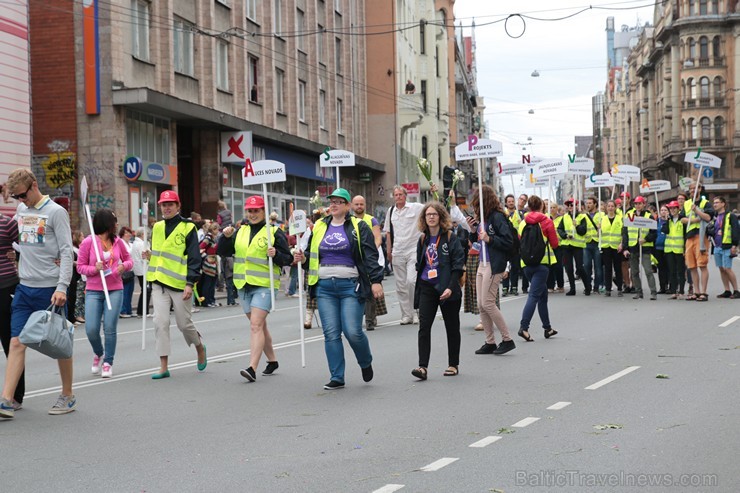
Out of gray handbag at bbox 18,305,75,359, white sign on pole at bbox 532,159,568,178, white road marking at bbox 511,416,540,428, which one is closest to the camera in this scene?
white road marking at bbox 511,416,540,428

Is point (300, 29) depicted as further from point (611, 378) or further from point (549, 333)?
point (611, 378)

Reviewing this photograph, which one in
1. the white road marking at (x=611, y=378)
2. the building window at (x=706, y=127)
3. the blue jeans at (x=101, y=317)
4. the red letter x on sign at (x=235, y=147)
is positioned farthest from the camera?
the building window at (x=706, y=127)

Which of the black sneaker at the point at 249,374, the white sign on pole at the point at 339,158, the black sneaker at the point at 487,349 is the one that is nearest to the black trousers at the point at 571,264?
the white sign on pole at the point at 339,158

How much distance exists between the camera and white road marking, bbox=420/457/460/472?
613cm

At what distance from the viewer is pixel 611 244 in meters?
20.8

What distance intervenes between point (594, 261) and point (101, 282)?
1342cm

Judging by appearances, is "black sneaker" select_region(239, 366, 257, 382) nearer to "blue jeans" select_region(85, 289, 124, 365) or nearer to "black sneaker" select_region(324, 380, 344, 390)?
"black sneaker" select_region(324, 380, 344, 390)

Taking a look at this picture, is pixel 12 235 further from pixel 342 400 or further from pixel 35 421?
pixel 342 400

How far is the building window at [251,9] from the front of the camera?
3400cm

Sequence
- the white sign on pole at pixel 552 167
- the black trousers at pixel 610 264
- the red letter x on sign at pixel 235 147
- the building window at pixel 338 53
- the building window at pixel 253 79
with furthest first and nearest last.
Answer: the building window at pixel 338 53 < the building window at pixel 253 79 < the red letter x on sign at pixel 235 147 < the white sign on pole at pixel 552 167 < the black trousers at pixel 610 264

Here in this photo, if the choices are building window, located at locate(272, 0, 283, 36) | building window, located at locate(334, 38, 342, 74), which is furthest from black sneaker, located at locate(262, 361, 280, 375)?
building window, located at locate(334, 38, 342, 74)

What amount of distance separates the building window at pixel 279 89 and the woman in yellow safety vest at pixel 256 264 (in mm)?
27143

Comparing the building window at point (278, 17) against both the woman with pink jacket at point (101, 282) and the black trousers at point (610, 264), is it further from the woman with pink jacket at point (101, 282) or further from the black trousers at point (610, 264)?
the woman with pink jacket at point (101, 282)

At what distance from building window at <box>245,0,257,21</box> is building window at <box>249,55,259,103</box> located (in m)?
1.37
